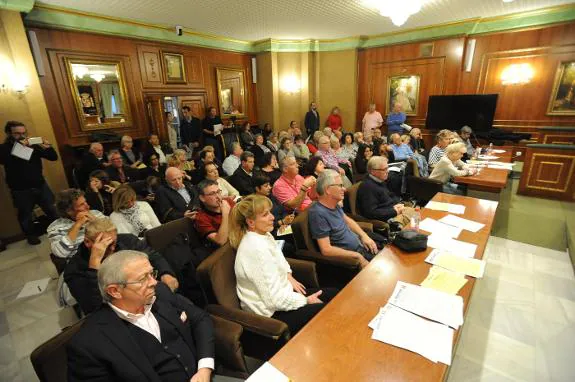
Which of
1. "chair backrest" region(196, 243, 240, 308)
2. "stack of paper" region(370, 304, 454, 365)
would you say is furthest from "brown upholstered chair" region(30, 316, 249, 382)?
"stack of paper" region(370, 304, 454, 365)

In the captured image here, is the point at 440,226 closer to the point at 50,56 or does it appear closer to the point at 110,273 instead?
the point at 110,273

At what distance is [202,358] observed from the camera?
1411 mm

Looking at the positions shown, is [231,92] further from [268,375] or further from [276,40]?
[268,375]

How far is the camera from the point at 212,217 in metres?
2.45

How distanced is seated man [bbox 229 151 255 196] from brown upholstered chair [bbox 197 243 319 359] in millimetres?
2031

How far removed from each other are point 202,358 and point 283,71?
25.8 feet

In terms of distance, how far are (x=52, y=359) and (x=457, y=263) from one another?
2137 mm

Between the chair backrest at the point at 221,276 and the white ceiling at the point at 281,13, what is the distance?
451 cm

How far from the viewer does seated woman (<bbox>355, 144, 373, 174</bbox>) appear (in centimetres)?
517

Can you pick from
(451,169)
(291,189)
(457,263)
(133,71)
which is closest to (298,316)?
(457,263)

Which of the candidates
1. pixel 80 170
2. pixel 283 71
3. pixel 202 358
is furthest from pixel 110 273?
pixel 283 71

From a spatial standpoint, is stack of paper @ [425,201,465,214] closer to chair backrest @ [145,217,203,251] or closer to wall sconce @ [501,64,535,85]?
chair backrest @ [145,217,203,251]

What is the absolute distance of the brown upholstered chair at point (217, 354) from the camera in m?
1.14

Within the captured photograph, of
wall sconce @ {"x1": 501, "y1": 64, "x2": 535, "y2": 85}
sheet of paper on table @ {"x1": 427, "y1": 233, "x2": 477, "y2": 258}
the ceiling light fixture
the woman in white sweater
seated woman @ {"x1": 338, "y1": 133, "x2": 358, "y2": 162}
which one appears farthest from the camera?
wall sconce @ {"x1": 501, "y1": 64, "x2": 535, "y2": 85}
